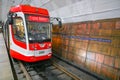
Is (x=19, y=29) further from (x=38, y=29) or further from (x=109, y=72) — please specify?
(x=109, y=72)

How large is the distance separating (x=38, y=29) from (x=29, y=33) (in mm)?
549

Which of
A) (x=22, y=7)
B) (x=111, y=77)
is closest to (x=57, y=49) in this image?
(x=22, y=7)

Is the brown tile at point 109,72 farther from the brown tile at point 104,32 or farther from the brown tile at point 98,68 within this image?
the brown tile at point 104,32

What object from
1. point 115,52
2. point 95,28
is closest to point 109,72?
point 115,52

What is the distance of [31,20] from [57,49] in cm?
358

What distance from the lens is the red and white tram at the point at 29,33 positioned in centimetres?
571

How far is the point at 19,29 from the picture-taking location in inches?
234

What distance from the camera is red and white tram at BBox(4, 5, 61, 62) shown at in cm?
571

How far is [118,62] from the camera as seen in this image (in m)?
4.29

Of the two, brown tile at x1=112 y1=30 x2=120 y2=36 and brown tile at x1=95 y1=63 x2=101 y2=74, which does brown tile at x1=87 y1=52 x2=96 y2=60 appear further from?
brown tile at x1=112 y1=30 x2=120 y2=36

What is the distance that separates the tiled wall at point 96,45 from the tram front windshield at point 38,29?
1519 millimetres

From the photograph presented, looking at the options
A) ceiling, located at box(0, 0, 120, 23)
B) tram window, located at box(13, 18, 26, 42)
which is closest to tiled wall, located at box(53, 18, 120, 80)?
ceiling, located at box(0, 0, 120, 23)

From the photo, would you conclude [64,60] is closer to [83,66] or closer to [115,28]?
[83,66]

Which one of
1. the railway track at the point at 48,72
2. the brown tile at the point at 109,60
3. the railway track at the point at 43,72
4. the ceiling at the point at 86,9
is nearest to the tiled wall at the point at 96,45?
the brown tile at the point at 109,60
